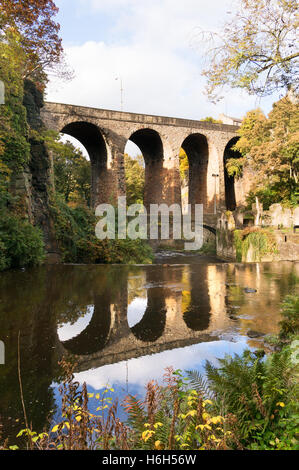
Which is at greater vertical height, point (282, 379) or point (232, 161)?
point (232, 161)

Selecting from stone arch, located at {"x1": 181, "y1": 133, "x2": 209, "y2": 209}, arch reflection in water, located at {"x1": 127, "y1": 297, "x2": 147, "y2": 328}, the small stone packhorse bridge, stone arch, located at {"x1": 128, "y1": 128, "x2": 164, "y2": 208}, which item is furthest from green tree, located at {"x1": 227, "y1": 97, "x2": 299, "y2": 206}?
arch reflection in water, located at {"x1": 127, "y1": 297, "x2": 147, "y2": 328}

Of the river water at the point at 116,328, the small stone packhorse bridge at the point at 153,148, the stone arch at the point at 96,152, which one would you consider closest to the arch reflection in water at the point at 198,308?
the river water at the point at 116,328

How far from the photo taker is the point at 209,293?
6.02m

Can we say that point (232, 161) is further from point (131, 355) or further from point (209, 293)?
point (131, 355)

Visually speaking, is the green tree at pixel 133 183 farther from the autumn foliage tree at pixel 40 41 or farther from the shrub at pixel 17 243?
the shrub at pixel 17 243

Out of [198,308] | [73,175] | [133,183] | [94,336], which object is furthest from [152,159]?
[94,336]

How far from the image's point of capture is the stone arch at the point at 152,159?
26441 millimetres

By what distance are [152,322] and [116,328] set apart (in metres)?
0.50

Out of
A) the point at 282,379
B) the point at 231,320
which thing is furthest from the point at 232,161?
the point at 282,379

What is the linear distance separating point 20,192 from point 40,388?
8.53m

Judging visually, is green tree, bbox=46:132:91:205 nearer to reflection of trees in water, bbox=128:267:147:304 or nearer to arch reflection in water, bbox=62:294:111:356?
reflection of trees in water, bbox=128:267:147:304

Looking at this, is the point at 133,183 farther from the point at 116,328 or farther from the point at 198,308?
the point at 116,328

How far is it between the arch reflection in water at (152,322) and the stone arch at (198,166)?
24179 millimetres
